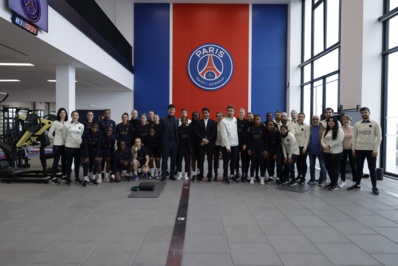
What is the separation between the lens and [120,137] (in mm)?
6562

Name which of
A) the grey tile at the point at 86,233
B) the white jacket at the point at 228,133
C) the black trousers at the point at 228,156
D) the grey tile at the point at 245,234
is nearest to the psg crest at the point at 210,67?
the white jacket at the point at 228,133

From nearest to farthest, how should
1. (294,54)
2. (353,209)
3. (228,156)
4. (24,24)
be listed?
(353,209), (24,24), (228,156), (294,54)

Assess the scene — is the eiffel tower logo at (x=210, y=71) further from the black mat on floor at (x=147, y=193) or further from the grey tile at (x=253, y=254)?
the grey tile at (x=253, y=254)

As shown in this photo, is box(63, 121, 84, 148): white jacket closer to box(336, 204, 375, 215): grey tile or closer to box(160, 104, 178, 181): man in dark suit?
box(160, 104, 178, 181): man in dark suit

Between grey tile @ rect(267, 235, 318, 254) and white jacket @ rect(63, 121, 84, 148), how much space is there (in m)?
4.33

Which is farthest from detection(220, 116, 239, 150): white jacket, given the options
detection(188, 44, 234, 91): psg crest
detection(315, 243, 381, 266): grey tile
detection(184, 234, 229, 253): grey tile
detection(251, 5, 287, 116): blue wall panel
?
detection(251, 5, 287, 116): blue wall panel

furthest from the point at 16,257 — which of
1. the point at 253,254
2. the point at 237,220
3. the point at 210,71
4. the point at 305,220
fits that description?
the point at 210,71

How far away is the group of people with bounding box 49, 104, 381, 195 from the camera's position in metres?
5.65

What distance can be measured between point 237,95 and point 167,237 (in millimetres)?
9993

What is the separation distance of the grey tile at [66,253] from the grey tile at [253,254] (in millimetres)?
1372

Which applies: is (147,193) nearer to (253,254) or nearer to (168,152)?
(168,152)

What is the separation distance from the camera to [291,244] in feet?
9.58

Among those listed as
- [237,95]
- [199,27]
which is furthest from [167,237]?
[199,27]

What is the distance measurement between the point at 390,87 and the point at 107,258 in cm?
725
